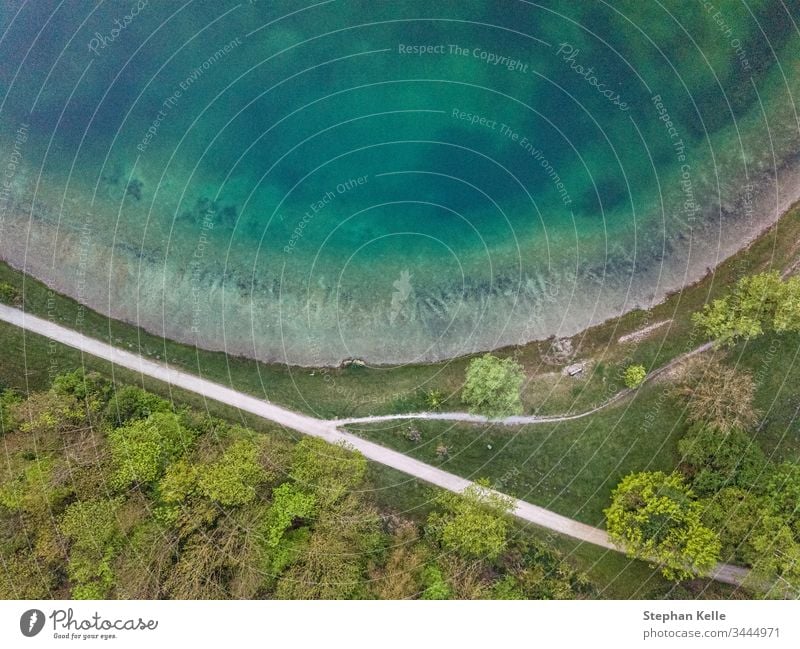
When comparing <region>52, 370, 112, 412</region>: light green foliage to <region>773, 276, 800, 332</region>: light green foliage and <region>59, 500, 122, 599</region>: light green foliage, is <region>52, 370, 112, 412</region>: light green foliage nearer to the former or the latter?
<region>59, 500, 122, 599</region>: light green foliage

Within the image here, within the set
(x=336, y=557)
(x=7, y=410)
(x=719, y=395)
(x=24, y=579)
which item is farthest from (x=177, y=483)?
(x=719, y=395)

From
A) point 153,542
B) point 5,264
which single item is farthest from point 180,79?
point 153,542

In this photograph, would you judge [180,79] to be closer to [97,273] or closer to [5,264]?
[97,273]

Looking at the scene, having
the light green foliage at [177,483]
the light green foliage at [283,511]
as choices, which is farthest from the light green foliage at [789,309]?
the light green foliage at [177,483]

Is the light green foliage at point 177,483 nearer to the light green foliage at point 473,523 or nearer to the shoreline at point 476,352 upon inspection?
the shoreline at point 476,352

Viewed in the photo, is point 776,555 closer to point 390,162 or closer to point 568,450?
point 568,450

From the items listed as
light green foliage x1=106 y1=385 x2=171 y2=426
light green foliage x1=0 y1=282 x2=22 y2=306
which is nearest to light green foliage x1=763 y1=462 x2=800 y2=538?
light green foliage x1=106 y1=385 x2=171 y2=426
